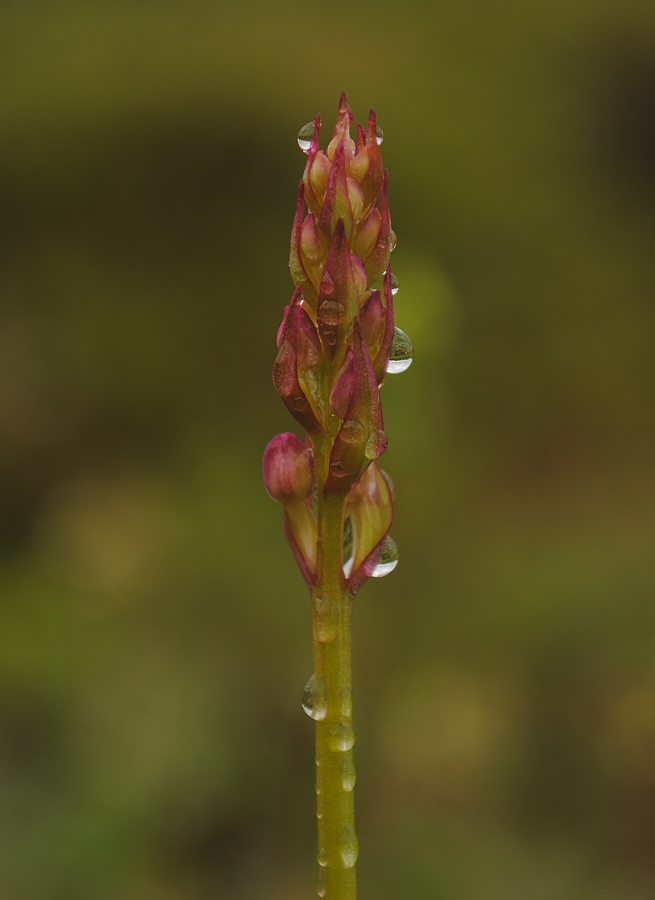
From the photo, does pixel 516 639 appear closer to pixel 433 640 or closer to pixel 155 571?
pixel 433 640

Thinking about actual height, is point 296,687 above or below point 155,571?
below

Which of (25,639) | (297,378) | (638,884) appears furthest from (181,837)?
(297,378)

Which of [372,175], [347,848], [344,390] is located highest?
[372,175]

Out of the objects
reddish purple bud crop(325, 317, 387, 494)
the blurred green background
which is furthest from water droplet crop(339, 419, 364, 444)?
the blurred green background

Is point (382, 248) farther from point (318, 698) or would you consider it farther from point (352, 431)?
point (318, 698)

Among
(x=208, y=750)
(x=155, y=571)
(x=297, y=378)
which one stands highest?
(x=297, y=378)

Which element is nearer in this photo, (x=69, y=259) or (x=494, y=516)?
(x=494, y=516)

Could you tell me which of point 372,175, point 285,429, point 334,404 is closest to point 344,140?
point 372,175

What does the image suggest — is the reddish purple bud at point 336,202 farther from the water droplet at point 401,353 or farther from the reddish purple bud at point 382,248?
the water droplet at point 401,353
